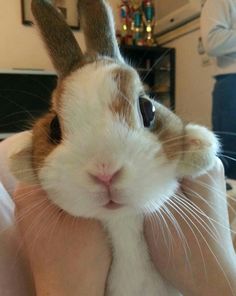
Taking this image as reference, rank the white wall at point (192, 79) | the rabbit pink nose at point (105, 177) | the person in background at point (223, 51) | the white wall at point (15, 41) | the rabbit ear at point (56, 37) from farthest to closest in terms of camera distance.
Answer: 1. the white wall at point (15, 41)
2. the white wall at point (192, 79)
3. the person in background at point (223, 51)
4. the rabbit ear at point (56, 37)
5. the rabbit pink nose at point (105, 177)

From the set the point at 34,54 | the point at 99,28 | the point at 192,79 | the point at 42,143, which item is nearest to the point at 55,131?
the point at 42,143

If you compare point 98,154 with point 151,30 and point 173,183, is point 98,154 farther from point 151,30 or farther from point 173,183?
point 151,30

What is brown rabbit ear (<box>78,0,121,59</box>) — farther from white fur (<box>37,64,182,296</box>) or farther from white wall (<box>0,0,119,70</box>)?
white wall (<box>0,0,119,70</box>)

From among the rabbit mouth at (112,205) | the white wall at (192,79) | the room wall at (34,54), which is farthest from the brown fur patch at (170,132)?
the room wall at (34,54)

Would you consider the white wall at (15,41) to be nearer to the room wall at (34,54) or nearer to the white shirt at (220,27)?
the room wall at (34,54)

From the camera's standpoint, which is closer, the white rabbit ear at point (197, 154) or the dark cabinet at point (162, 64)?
the white rabbit ear at point (197, 154)

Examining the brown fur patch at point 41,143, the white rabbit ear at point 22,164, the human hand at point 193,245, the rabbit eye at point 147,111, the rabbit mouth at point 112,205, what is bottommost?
the human hand at point 193,245

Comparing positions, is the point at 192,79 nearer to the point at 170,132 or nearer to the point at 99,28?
the point at 99,28
